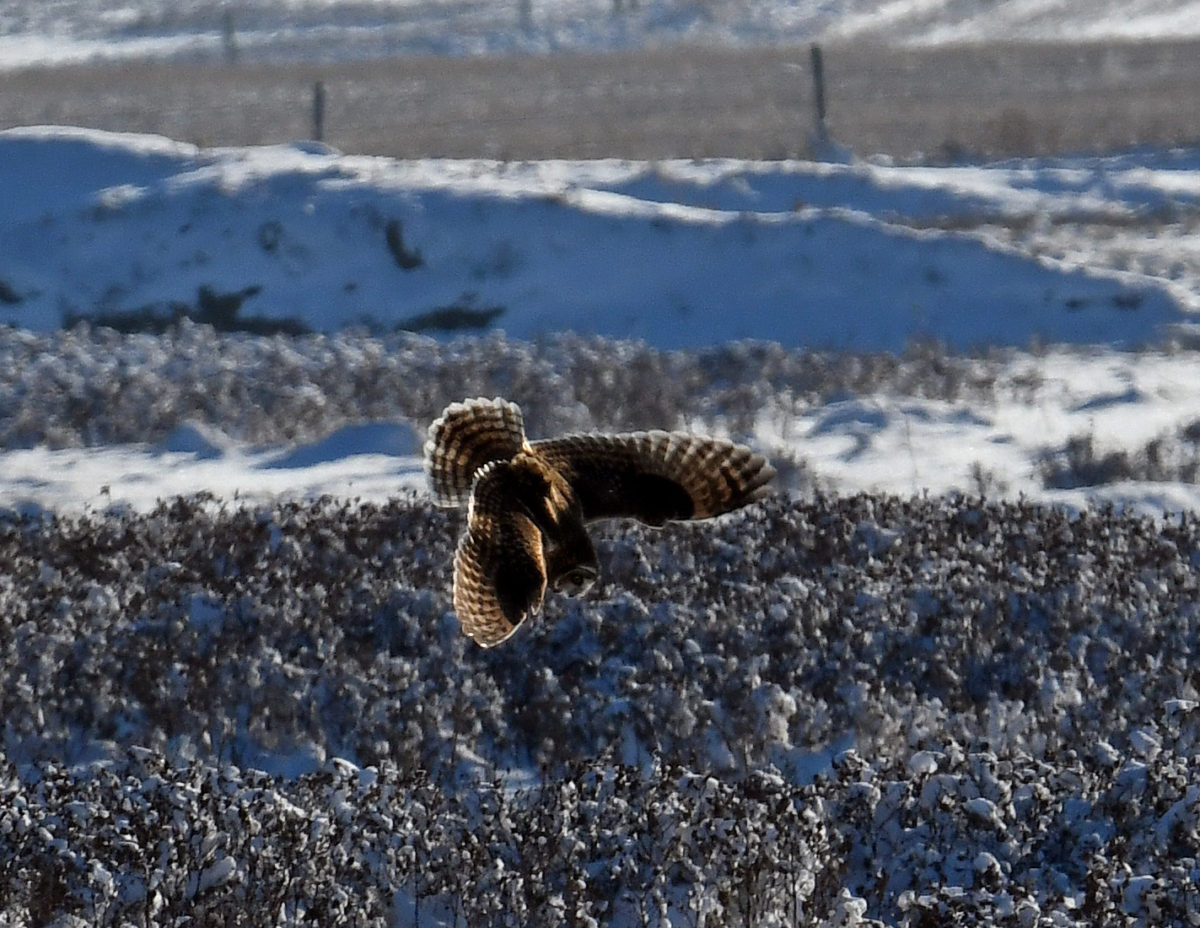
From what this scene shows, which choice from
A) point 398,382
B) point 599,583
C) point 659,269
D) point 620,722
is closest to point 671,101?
point 659,269

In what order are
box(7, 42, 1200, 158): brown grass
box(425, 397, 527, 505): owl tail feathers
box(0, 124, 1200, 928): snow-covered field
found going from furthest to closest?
box(7, 42, 1200, 158): brown grass → box(0, 124, 1200, 928): snow-covered field → box(425, 397, 527, 505): owl tail feathers

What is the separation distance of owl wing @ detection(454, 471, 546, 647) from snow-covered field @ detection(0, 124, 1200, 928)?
2.29m

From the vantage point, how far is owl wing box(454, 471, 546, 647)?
3.75 m

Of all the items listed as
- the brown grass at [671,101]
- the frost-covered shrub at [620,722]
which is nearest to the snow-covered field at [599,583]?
the frost-covered shrub at [620,722]

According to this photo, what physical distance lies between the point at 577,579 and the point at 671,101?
3333 cm

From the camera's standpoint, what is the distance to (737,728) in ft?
27.0

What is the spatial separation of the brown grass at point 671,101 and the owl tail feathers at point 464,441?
21.6 m

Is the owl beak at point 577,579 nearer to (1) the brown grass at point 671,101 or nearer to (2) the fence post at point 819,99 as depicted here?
(1) the brown grass at point 671,101

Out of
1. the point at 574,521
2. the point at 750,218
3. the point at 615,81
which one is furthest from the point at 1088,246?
the point at 615,81

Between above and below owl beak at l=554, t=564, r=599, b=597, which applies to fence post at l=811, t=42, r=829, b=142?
below

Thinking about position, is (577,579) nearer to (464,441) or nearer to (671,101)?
(464,441)

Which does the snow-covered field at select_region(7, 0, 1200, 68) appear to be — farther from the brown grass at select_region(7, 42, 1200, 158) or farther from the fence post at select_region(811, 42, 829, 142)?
the fence post at select_region(811, 42, 829, 142)

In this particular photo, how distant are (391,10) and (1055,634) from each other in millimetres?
50355

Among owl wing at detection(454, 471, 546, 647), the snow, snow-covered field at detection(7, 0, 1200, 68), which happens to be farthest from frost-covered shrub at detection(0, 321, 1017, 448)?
snow-covered field at detection(7, 0, 1200, 68)
